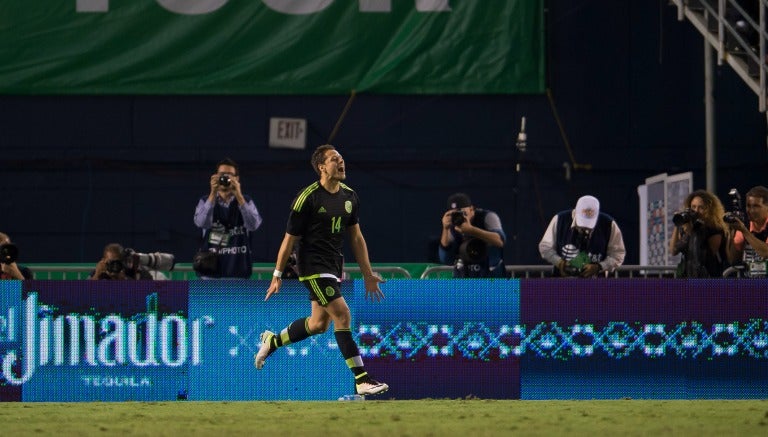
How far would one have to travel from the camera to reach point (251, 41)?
800 inches

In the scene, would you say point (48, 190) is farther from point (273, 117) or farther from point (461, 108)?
point (461, 108)

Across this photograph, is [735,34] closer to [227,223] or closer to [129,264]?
[227,223]

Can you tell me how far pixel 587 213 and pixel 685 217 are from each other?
A: 3.35 ft

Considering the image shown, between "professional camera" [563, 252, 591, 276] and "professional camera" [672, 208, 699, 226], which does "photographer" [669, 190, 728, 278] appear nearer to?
"professional camera" [672, 208, 699, 226]

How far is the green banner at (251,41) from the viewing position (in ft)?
66.5

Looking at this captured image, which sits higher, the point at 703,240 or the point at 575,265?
the point at 703,240

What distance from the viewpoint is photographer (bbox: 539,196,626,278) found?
46.9 ft

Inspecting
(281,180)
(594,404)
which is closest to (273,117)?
(281,180)

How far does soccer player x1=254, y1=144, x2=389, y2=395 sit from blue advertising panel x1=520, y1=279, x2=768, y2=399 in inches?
68.2

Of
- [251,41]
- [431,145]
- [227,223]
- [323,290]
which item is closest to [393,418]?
[323,290]

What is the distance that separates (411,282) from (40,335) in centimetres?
319

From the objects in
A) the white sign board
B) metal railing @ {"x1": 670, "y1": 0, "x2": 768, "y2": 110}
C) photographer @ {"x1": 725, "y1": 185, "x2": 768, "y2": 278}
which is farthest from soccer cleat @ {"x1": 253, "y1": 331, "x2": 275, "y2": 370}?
the white sign board

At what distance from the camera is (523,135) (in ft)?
68.6

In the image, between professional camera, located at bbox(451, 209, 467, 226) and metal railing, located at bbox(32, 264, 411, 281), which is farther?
metal railing, located at bbox(32, 264, 411, 281)
